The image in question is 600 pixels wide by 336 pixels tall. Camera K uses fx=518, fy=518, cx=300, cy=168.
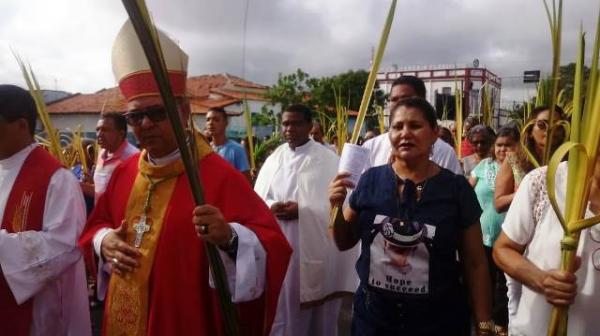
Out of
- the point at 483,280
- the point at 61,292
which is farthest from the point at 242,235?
the point at 61,292

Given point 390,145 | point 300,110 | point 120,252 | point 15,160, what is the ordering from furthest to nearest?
1. point 300,110
2. point 390,145
3. point 15,160
4. point 120,252

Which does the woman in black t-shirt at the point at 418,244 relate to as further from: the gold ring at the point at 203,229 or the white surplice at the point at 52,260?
the white surplice at the point at 52,260

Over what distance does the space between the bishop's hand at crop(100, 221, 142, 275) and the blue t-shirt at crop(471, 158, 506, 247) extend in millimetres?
3012

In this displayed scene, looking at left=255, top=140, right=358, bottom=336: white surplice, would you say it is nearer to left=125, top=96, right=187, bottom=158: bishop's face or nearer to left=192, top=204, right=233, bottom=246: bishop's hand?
left=125, top=96, right=187, bottom=158: bishop's face

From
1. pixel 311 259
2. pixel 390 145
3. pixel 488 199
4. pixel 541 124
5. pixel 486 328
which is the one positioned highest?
pixel 541 124

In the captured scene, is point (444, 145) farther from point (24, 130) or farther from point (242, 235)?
point (24, 130)

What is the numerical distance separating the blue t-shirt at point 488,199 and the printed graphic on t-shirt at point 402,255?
2181mm

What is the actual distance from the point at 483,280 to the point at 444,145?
4.48 feet

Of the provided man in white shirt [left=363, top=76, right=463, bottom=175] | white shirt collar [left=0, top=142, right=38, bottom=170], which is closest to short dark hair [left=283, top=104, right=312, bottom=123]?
man in white shirt [left=363, top=76, right=463, bottom=175]

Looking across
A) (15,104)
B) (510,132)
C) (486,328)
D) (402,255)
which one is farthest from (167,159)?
(510,132)

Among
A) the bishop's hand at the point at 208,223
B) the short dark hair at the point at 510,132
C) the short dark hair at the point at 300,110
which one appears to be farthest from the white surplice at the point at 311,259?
the bishop's hand at the point at 208,223

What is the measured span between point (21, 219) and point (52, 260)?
0.28 meters

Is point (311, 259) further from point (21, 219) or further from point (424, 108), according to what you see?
point (21, 219)

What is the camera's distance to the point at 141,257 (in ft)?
7.01
